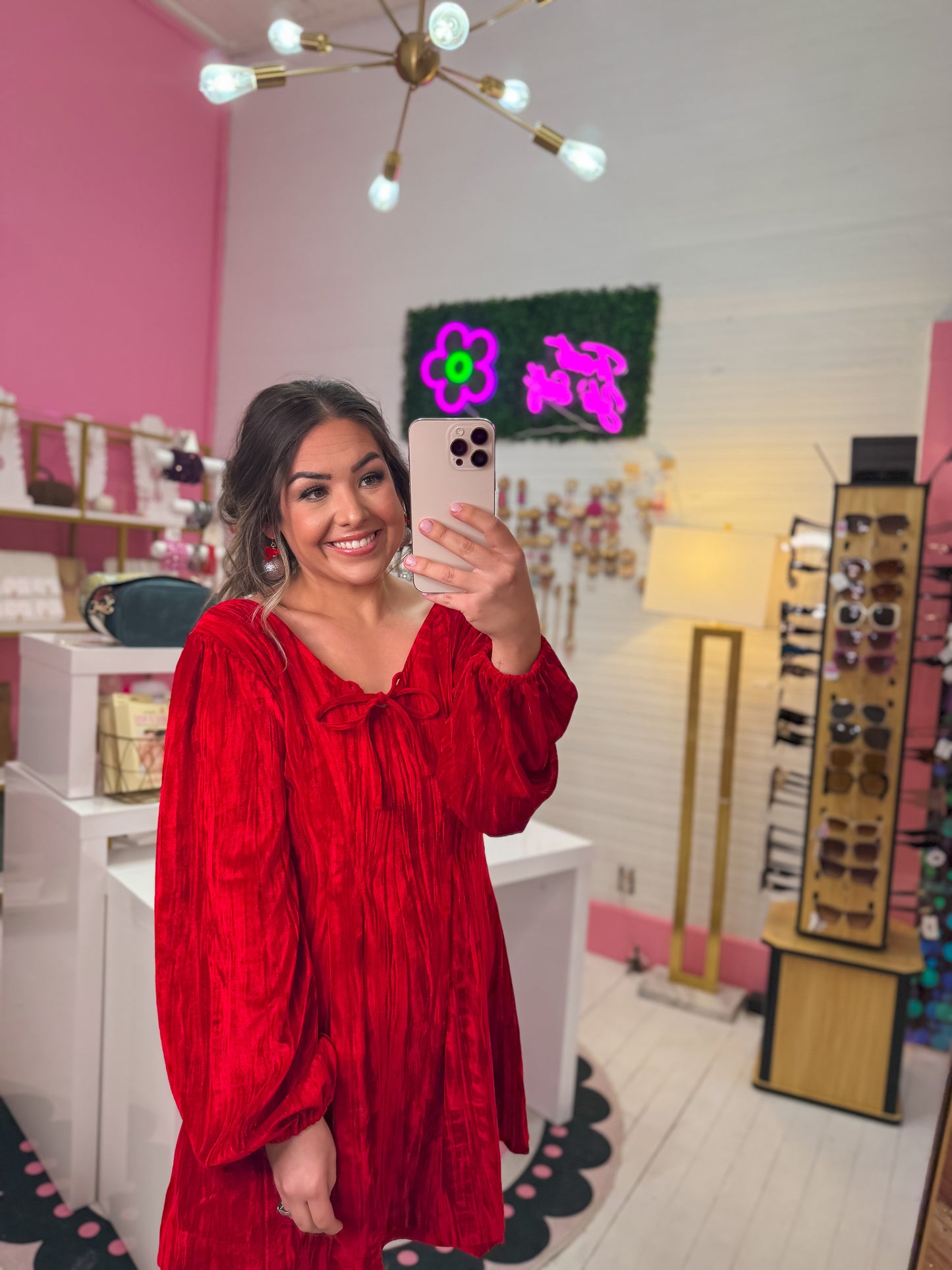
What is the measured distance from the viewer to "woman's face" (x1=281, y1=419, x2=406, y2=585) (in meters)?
1.04

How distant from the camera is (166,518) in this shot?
13.5 feet

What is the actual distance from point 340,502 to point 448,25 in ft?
4.72

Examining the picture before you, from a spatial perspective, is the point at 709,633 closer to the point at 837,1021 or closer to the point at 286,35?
the point at 837,1021

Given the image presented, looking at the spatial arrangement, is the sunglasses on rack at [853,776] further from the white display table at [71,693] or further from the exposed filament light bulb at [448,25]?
the exposed filament light bulb at [448,25]

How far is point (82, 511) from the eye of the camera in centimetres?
376

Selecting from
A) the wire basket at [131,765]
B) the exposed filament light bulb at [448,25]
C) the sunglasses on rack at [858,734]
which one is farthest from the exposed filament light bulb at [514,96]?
the sunglasses on rack at [858,734]

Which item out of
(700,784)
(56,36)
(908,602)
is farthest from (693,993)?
(56,36)

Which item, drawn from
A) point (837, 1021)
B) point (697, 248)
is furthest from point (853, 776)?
point (697, 248)

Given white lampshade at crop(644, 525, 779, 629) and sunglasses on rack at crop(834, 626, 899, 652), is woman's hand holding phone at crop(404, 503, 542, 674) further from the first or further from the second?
white lampshade at crop(644, 525, 779, 629)

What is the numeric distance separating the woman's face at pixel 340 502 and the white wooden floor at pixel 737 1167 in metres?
1.73

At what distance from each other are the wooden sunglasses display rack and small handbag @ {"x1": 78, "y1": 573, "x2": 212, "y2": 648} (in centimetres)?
177

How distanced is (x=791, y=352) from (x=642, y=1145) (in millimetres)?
2636

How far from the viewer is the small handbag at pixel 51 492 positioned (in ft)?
12.0

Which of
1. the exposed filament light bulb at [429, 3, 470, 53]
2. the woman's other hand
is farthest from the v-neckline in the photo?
the exposed filament light bulb at [429, 3, 470, 53]
